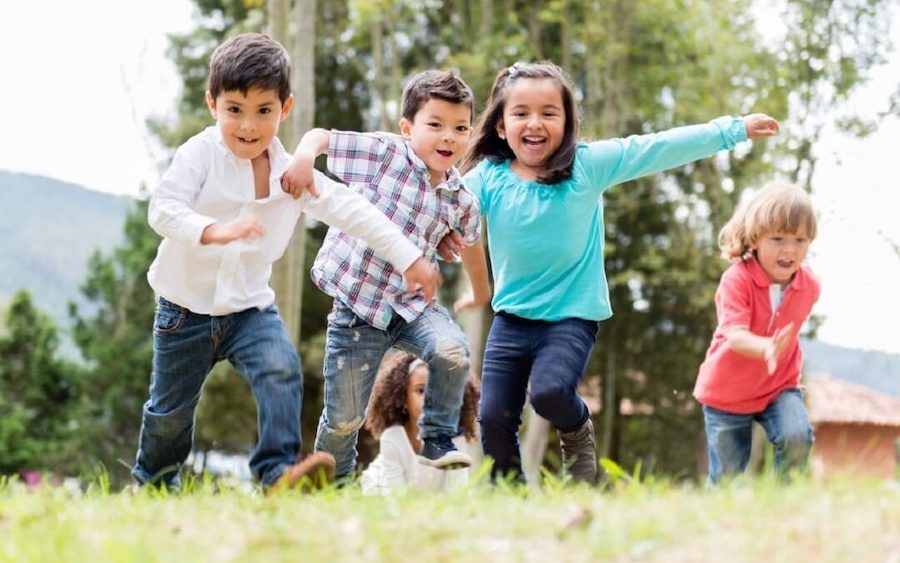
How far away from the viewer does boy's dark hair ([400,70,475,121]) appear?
5.23 metres

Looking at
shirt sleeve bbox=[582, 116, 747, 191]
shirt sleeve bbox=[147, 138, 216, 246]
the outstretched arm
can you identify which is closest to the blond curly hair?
shirt sleeve bbox=[582, 116, 747, 191]

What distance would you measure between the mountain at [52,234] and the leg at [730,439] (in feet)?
74.6

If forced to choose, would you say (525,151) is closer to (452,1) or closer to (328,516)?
(328,516)

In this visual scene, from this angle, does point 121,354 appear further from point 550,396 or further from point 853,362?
point 550,396

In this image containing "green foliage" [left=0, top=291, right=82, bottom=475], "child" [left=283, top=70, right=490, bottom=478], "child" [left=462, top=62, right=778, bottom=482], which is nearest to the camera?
"child" [left=283, top=70, right=490, bottom=478]

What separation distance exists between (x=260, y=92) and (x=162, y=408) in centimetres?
141

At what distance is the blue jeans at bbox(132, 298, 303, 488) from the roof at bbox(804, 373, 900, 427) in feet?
86.0

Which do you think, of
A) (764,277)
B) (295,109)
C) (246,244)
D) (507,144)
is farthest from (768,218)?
(295,109)

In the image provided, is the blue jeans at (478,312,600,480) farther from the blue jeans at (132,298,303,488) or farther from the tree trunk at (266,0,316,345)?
the tree trunk at (266,0,316,345)

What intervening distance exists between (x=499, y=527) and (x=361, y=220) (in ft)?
5.98

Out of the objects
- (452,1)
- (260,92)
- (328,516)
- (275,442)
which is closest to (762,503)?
(328,516)

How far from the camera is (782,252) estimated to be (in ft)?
18.3

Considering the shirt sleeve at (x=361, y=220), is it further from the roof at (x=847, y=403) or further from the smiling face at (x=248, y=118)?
the roof at (x=847, y=403)

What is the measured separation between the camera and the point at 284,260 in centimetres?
1392
